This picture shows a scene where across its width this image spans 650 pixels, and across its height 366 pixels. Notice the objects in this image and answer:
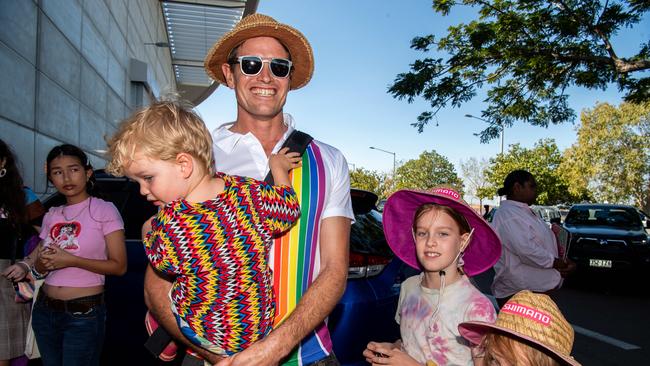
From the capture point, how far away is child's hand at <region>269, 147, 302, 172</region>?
1760 millimetres

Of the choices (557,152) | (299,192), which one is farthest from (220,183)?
(557,152)

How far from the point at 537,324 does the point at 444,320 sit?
56 centimetres

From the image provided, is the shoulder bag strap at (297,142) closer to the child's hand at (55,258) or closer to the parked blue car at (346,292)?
the parked blue car at (346,292)

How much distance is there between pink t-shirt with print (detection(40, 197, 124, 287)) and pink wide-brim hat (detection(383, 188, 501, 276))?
1.86 metres

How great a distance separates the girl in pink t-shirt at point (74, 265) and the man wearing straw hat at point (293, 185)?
146 centimetres

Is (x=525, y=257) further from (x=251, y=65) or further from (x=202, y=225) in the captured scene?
(x=202, y=225)

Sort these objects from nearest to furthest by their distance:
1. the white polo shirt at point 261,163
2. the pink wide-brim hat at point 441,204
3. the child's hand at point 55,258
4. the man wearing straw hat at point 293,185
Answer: the man wearing straw hat at point 293,185, the white polo shirt at point 261,163, the pink wide-brim hat at point 441,204, the child's hand at point 55,258

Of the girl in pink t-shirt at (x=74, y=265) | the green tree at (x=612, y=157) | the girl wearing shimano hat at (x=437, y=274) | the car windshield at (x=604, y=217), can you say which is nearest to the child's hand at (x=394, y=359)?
the girl wearing shimano hat at (x=437, y=274)

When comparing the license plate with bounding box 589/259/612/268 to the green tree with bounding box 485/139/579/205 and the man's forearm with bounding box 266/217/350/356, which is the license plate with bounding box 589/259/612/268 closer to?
the man's forearm with bounding box 266/217/350/356

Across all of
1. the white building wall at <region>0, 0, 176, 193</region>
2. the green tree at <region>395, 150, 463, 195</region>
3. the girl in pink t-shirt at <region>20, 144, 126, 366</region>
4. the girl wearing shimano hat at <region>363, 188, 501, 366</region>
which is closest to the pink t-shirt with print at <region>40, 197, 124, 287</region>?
the girl in pink t-shirt at <region>20, 144, 126, 366</region>

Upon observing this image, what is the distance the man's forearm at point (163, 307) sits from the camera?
1.65m

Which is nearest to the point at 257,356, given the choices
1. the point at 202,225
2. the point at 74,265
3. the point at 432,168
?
the point at 202,225

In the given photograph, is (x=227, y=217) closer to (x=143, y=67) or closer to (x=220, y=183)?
(x=220, y=183)

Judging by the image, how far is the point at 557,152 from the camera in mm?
47156
